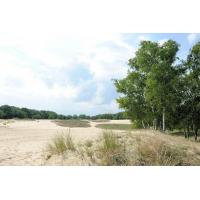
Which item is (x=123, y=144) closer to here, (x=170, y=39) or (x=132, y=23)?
(x=132, y=23)

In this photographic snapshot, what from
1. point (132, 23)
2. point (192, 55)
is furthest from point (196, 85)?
point (132, 23)

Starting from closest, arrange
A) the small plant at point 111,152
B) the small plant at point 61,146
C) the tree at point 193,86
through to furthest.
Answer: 1. the small plant at point 111,152
2. the small plant at point 61,146
3. the tree at point 193,86

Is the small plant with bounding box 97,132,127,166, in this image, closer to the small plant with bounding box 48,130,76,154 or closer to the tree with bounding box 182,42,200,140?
the small plant with bounding box 48,130,76,154

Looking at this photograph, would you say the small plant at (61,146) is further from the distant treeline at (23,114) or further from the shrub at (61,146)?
the distant treeline at (23,114)

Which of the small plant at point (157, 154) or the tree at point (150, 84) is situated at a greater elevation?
the tree at point (150, 84)

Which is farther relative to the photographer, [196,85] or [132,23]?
[196,85]

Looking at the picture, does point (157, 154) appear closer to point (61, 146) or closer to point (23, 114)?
point (61, 146)

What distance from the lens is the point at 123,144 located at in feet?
25.6

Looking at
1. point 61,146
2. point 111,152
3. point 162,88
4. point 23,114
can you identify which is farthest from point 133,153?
point 23,114

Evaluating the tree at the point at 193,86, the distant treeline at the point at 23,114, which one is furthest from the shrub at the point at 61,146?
the distant treeline at the point at 23,114
